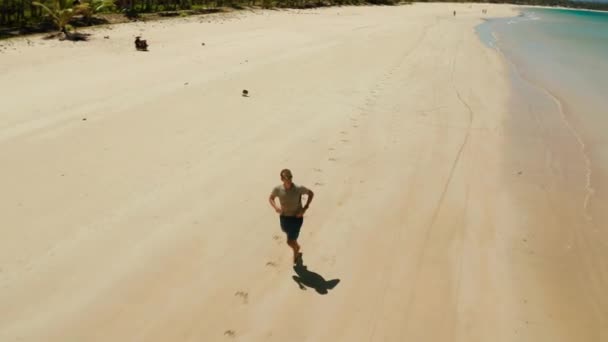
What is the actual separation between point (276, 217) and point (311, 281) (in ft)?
6.00

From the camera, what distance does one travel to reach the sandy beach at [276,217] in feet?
19.3

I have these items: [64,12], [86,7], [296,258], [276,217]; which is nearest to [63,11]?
[64,12]

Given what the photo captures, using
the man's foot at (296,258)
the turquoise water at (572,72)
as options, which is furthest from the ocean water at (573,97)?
the man's foot at (296,258)

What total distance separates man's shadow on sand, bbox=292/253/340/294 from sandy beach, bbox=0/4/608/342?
0.02 metres

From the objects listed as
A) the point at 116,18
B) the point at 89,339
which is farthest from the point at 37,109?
the point at 116,18

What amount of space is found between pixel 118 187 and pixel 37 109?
17.2ft

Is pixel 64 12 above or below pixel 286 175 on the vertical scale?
above

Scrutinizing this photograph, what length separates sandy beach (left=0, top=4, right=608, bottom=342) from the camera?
5871 mm

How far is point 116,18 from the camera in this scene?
89.2 feet

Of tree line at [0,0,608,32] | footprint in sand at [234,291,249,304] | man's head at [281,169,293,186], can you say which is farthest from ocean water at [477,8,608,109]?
tree line at [0,0,608,32]

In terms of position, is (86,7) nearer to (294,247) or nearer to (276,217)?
(276,217)

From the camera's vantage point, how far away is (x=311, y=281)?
21.3ft

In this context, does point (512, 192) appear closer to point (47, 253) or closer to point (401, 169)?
point (401, 169)

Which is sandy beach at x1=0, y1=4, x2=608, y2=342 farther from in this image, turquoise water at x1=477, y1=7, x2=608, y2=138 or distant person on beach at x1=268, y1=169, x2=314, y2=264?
turquoise water at x1=477, y1=7, x2=608, y2=138
